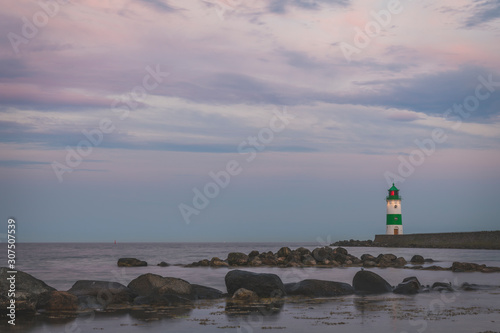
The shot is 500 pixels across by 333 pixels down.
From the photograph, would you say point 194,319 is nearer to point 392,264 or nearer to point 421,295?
point 421,295

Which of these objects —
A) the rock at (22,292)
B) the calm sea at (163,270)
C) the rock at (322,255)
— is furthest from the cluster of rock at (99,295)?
the rock at (322,255)

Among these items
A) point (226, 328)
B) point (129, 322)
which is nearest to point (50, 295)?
point (129, 322)

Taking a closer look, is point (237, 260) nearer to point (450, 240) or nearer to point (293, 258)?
point (293, 258)

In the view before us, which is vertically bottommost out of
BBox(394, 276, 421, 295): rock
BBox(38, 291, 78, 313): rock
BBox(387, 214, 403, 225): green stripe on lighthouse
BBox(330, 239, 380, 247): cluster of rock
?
BBox(330, 239, 380, 247): cluster of rock

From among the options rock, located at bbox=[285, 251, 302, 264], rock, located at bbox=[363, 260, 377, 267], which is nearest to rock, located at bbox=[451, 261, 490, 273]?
rock, located at bbox=[363, 260, 377, 267]

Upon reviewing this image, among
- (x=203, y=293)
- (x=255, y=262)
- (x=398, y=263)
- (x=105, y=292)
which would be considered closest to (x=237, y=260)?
(x=255, y=262)

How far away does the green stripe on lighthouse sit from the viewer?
96.5 metres

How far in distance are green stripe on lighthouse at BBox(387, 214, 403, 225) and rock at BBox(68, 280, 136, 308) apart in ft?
266

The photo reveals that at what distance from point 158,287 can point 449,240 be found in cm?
7986

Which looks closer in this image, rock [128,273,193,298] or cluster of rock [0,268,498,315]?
cluster of rock [0,268,498,315]

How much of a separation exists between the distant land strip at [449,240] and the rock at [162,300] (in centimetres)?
7194

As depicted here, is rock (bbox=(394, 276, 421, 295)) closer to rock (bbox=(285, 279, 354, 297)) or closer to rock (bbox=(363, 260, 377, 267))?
rock (bbox=(285, 279, 354, 297))

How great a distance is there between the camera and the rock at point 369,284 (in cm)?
2523

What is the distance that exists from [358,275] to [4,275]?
16.1 meters
